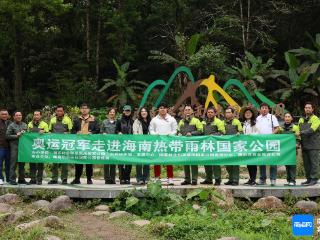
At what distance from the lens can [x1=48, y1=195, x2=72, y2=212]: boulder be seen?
823 centimetres

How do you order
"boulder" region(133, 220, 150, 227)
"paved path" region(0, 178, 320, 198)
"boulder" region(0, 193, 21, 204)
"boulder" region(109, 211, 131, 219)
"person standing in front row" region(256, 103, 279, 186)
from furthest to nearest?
1. "person standing in front row" region(256, 103, 279, 186)
2. "paved path" region(0, 178, 320, 198)
3. "boulder" region(0, 193, 21, 204)
4. "boulder" region(109, 211, 131, 219)
5. "boulder" region(133, 220, 150, 227)

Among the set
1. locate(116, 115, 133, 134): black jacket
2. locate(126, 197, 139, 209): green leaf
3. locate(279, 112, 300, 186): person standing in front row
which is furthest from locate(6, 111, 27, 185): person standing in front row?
locate(279, 112, 300, 186): person standing in front row

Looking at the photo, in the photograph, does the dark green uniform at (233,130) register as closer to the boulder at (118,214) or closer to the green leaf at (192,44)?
the boulder at (118,214)

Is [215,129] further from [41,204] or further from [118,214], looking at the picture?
[41,204]

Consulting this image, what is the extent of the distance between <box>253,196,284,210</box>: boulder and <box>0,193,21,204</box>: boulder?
4.46m

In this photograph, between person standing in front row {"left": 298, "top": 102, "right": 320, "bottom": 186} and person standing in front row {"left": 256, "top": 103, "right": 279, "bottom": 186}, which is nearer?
person standing in front row {"left": 298, "top": 102, "right": 320, "bottom": 186}

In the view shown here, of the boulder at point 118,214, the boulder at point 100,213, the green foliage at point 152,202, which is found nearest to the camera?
the boulder at point 118,214

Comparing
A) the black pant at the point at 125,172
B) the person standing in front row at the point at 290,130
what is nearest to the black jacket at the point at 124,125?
the black pant at the point at 125,172

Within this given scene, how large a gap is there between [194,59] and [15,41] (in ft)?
27.8

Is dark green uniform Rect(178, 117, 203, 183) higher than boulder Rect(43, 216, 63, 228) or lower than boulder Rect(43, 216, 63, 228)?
higher

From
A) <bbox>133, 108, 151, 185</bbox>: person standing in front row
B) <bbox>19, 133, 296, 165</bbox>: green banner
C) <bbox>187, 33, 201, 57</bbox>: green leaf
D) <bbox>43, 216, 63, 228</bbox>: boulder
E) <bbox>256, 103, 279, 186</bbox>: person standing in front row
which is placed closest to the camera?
<bbox>43, 216, 63, 228</bbox>: boulder

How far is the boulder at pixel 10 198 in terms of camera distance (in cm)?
867

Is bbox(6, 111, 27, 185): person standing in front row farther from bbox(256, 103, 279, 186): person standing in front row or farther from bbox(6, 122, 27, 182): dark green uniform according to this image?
bbox(256, 103, 279, 186): person standing in front row

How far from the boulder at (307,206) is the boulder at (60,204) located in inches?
163
